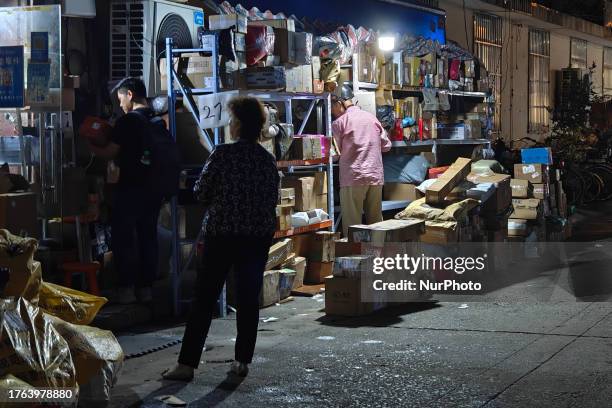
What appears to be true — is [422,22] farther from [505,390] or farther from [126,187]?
[505,390]

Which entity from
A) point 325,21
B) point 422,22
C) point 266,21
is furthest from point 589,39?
point 266,21

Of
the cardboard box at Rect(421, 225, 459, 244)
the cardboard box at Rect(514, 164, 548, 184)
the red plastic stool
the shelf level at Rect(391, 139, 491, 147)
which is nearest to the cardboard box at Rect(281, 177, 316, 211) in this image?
the cardboard box at Rect(421, 225, 459, 244)

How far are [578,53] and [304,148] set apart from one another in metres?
17.5

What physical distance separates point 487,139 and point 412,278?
6.64 m

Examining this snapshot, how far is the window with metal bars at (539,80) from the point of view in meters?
22.7

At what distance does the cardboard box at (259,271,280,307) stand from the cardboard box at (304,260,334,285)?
111 centimetres

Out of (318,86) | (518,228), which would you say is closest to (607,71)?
(518,228)

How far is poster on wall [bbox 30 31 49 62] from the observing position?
773cm

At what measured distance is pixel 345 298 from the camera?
9.04 m

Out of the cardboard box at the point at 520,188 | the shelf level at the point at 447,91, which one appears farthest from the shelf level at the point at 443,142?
the cardboard box at the point at 520,188

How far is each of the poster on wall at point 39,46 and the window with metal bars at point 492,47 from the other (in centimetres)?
1269

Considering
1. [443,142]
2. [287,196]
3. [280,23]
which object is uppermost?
[280,23]

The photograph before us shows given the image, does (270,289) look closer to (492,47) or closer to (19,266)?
(19,266)

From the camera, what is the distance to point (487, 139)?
1580 cm
